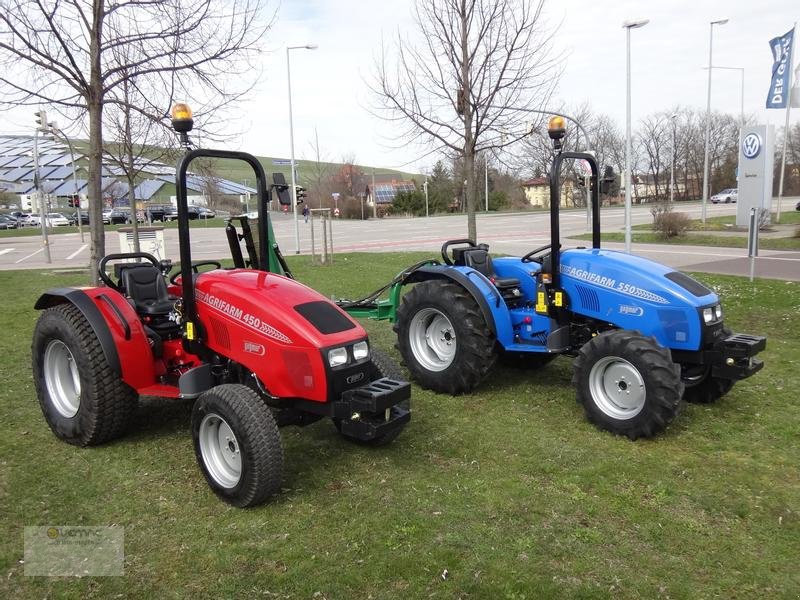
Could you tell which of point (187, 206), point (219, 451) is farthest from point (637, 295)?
point (187, 206)

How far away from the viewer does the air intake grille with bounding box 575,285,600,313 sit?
499cm

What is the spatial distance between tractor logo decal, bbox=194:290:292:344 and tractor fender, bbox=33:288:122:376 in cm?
70

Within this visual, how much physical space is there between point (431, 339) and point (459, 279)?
0.72m

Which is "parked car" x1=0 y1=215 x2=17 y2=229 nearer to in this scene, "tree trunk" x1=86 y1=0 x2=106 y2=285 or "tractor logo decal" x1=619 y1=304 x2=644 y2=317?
"tree trunk" x1=86 y1=0 x2=106 y2=285

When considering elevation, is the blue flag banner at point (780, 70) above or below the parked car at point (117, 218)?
above

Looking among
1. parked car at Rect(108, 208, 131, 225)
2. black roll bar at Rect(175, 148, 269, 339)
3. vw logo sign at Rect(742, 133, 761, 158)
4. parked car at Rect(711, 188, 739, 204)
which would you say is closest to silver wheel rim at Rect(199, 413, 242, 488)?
black roll bar at Rect(175, 148, 269, 339)

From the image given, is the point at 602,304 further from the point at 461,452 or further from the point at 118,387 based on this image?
the point at 118,387

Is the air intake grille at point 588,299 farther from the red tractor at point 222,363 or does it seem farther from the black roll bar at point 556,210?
the red tractor at point 222,363

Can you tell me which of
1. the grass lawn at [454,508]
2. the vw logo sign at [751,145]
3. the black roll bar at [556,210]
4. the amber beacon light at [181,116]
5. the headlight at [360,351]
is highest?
the vw logo sign at [751,145]

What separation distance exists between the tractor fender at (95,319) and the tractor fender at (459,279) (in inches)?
115

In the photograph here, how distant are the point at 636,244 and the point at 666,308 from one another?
56.6 feet

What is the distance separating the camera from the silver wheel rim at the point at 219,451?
3.71 meters

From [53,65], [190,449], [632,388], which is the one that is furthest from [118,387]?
[53,65]

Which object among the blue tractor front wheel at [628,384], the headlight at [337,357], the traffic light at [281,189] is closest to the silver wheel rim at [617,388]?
the blue tractor front wheel at [628,384]
